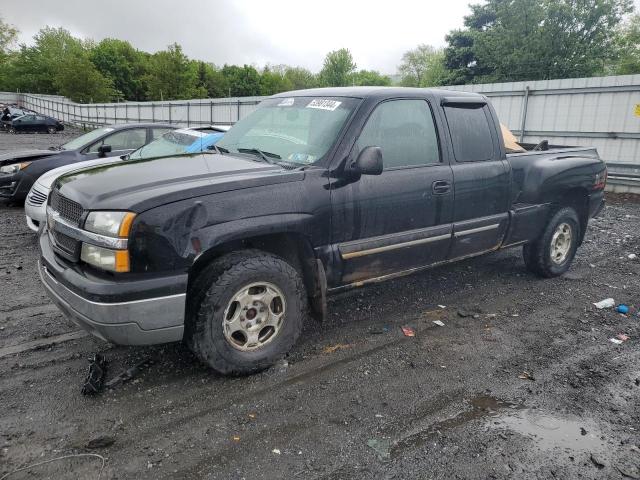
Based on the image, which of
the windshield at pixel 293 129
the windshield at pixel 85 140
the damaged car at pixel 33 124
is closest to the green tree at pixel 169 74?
the damaged car at pixel 33 124

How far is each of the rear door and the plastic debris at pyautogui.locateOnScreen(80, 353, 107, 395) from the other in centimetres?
295

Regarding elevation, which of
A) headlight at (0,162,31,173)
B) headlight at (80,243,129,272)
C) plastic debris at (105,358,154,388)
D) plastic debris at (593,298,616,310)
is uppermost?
headlight at (80,243,129,272)

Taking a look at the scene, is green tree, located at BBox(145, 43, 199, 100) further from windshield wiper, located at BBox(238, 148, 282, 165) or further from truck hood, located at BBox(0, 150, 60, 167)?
windshield wiper, located at BBox(238, 148, 282, 165)

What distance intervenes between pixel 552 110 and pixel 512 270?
8.70 m

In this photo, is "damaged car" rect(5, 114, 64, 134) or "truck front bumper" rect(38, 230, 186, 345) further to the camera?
"damaged car" rect(5, 114, 64, 134)

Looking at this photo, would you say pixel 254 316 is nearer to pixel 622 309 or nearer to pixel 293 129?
pixel 293 129

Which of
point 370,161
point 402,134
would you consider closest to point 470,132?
point 402,134

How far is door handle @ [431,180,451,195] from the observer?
4141 millimetres

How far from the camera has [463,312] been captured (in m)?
4.69

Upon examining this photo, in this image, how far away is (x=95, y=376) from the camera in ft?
10.8

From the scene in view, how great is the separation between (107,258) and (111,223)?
0.67 ft

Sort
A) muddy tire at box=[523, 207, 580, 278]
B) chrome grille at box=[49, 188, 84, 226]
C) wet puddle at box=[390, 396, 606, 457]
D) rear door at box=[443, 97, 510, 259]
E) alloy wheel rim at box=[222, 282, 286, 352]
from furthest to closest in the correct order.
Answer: muddy tire at box=[523, 207, 580, 278], rear door at box=[443, 97, 510, 259], alloy wheel rim at box=[222, 282, 286, 352], chrome grille at box=[49, 188, 84, 226], wet puddle at box=[390, 396, 606, 457]

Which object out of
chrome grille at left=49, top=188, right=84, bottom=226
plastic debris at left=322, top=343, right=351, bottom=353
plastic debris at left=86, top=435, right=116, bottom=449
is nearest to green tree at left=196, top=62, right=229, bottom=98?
chrome grille at left=49, top=188, right=84, bottom=226

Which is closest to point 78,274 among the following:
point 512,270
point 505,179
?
point 505,179
